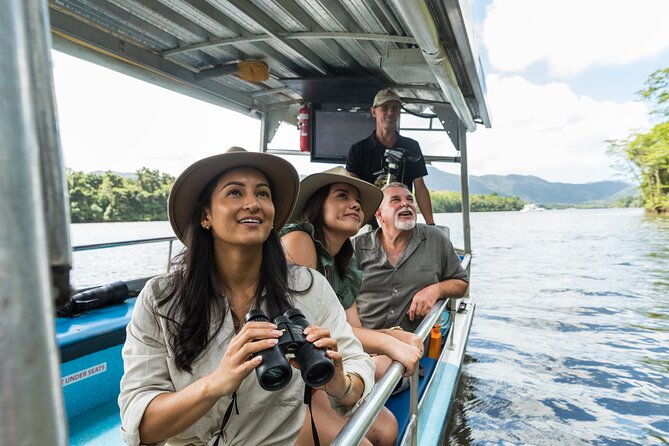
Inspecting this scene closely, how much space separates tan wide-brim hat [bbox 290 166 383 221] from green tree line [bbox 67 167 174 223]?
2451mm

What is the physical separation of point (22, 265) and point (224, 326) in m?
1.42

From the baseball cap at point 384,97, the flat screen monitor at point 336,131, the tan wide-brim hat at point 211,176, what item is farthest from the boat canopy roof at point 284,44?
the tan wide-brim hat at point 211,176

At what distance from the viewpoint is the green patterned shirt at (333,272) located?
233 cm

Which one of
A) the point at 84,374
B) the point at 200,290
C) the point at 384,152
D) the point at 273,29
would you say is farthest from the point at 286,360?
the point at 384,152

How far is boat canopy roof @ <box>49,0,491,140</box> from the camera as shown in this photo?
3084 millimetres

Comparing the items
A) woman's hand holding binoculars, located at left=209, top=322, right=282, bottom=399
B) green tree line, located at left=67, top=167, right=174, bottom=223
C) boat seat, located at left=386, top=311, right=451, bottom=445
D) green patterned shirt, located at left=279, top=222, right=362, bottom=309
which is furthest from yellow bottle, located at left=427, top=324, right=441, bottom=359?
green tree line, located at left=67, top=167, right=174, bottom=223

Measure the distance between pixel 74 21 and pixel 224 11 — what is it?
1005 mm

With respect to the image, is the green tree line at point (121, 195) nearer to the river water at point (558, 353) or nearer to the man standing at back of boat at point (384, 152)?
the river water at point (558, 353)

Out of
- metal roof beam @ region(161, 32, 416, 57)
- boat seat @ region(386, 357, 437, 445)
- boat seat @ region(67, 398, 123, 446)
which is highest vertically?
metal roof beam @ region(161, 32, 416, 57)

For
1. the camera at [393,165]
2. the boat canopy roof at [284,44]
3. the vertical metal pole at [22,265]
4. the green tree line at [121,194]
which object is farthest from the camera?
the green tree line at [121,194]

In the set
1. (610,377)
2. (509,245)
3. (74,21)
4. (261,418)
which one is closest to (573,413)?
(610,377)

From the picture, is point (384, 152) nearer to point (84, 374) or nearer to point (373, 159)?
point (373, 159)

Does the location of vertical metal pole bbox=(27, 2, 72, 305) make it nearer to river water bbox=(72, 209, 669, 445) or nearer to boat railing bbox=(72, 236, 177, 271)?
river water bbox=(72, 209, 669, 445)

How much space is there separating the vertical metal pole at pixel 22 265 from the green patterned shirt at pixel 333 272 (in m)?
2.01
